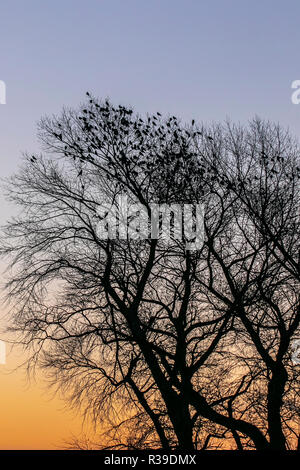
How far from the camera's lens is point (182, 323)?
61.5ft

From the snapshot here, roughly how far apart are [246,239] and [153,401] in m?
5.47

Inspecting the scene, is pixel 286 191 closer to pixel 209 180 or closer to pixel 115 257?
pixel 209 180

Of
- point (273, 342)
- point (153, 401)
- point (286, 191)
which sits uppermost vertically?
point (286, 191)

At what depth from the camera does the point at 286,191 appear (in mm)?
19797

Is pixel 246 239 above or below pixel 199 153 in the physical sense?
below

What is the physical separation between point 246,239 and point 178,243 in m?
2.10

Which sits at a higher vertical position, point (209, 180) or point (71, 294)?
point (209, 180)

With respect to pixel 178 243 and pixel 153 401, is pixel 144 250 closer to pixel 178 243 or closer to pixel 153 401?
pixel 178 243
